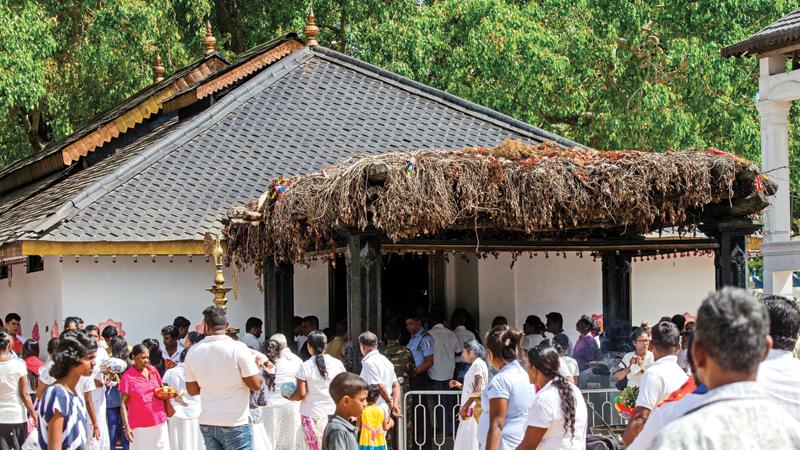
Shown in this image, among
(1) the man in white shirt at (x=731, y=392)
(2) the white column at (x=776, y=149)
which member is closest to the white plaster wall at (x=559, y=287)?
(2) the white column at (x=776, y=149)

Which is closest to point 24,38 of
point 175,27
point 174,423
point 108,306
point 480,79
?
point 175,27

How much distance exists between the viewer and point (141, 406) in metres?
11.6

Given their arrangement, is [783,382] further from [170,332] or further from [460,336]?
[460,336]

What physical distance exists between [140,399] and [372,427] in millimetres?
3192

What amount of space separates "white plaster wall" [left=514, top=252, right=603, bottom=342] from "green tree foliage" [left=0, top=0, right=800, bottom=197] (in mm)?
6325

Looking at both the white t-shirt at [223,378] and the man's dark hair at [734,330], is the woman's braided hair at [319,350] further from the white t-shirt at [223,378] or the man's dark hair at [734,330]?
the man's dark hair at [734,330]

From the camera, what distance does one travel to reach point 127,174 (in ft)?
60.1

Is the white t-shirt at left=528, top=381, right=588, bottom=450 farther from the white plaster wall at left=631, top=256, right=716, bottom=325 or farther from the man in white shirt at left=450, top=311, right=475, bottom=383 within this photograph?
the white plaster wall at left=631, top=256, right=716, bottom=325

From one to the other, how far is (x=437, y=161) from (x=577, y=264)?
781cm

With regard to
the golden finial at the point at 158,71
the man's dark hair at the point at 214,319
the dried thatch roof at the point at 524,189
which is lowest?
the man's dark hair at the point at 214,319

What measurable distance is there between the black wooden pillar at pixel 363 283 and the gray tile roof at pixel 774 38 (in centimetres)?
Result: 989

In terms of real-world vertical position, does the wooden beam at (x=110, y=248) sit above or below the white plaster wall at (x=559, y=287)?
above

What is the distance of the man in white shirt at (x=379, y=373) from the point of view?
445 inches

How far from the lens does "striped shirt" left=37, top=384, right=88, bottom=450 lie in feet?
23.5
